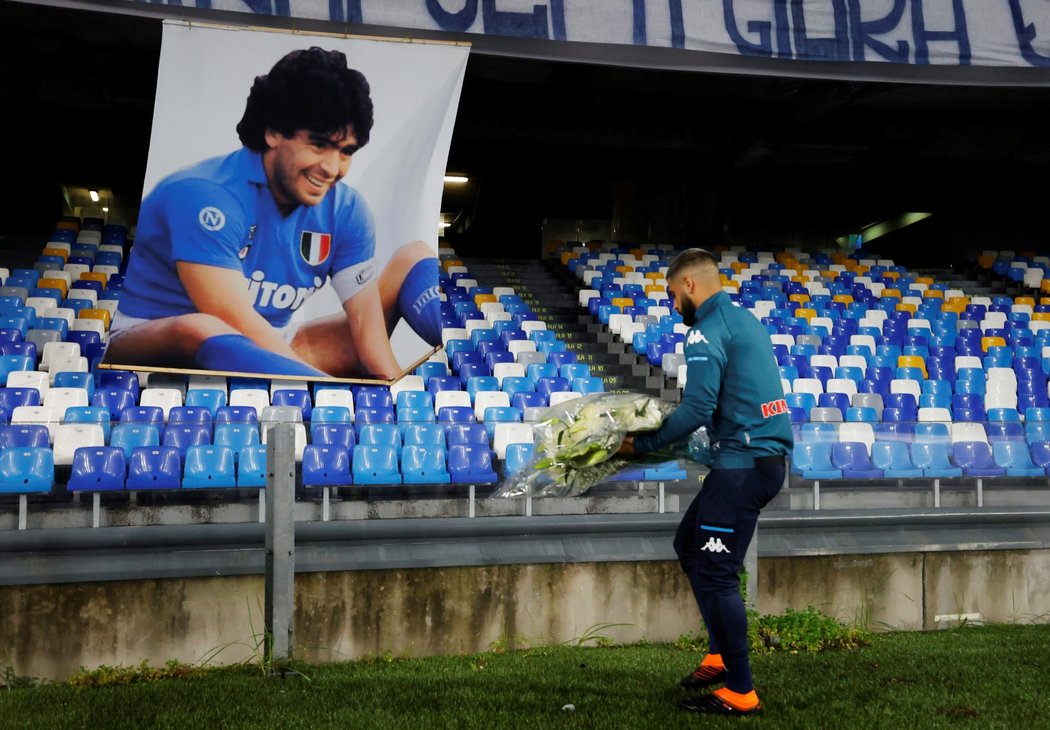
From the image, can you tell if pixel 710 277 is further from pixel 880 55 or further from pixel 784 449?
pixel 880 55

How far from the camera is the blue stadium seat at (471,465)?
6.14 meters

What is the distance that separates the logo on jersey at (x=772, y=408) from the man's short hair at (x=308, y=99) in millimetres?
8134

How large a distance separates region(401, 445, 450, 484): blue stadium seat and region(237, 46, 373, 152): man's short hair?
5.19 m

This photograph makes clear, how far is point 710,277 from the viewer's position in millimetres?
4074

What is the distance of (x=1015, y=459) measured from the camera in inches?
271

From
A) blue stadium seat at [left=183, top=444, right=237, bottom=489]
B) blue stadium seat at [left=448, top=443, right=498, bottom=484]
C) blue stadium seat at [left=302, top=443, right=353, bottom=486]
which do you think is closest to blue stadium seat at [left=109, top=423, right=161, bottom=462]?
blue stadium seat at [left=183, top=444, right=237, bottom=489]

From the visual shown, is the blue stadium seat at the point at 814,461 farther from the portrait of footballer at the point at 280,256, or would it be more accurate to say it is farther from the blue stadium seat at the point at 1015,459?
the portrait of footballer at the point at 280,256

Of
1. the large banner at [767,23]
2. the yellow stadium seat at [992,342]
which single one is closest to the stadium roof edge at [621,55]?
the large banner at [767,23]

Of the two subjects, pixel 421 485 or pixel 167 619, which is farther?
pixel 421 485

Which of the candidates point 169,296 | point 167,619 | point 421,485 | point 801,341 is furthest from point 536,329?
point 167,619

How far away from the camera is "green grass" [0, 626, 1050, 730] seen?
11.9 feet

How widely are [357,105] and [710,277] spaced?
26.0 ft

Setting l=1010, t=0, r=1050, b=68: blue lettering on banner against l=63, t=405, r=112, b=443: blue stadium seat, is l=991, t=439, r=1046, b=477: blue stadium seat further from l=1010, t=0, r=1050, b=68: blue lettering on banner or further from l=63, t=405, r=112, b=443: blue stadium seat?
l=1010, t=0, r=1050, b=68: blue lettering on banner

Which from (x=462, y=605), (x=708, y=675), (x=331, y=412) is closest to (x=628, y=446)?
(x=708, y=675)
